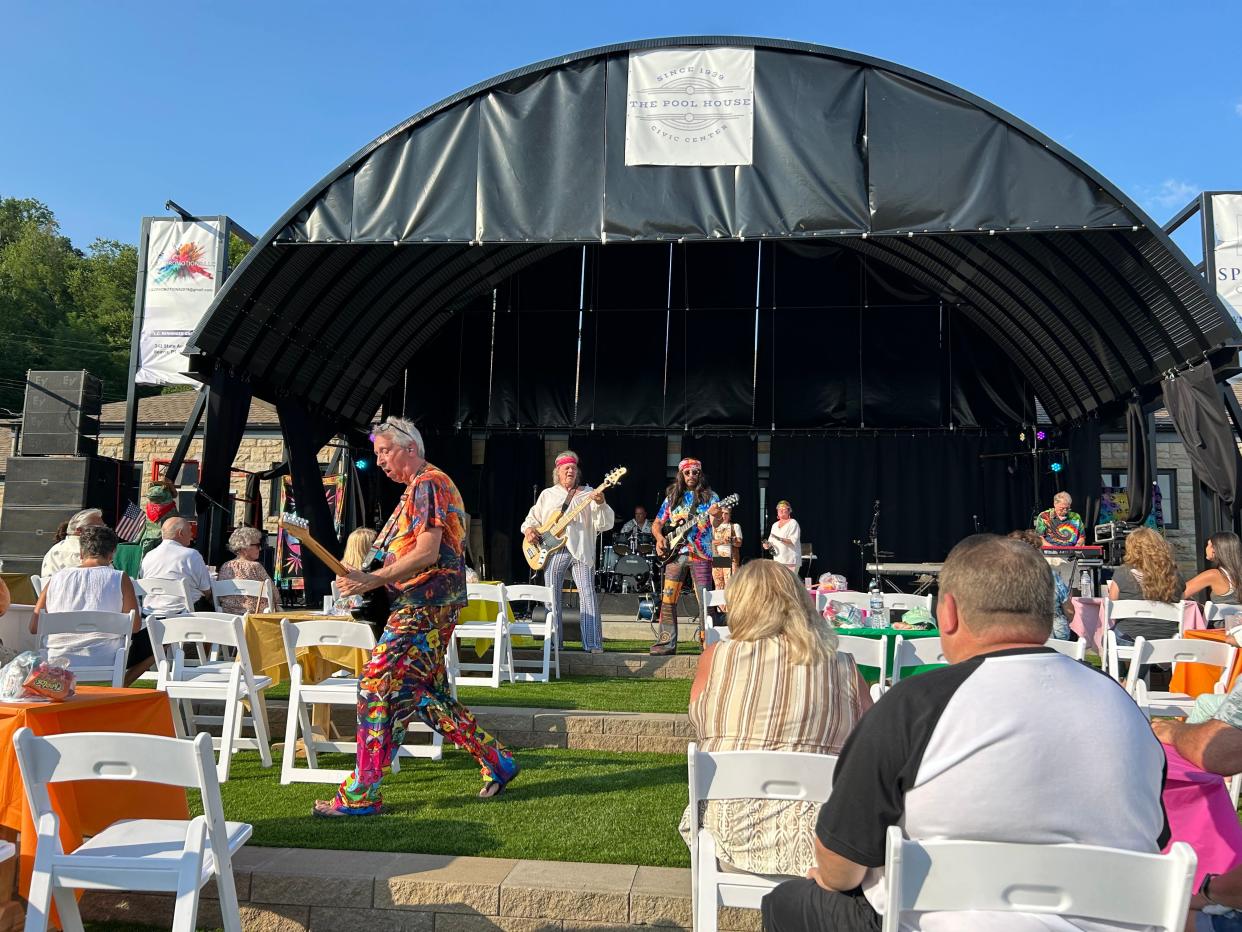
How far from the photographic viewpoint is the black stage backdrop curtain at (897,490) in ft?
48.1

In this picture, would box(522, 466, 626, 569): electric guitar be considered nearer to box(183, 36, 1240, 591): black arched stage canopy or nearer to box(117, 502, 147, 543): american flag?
box(183, 36, 1240, 591): black arched stage canopy

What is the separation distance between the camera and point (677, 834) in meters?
3.82

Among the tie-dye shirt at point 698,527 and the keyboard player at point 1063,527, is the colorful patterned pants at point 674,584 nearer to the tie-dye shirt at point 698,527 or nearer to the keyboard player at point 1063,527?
the tie-dye shirt at point 698,527

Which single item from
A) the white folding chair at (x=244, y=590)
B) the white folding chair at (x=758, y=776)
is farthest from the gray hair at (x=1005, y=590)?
the white folding chair at (x=244, y=590)

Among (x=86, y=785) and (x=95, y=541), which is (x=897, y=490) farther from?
(x=86, y=785)

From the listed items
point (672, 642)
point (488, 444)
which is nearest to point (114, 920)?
point (672, 642)

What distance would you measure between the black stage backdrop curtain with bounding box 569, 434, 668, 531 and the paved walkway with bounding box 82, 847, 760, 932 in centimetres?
1200

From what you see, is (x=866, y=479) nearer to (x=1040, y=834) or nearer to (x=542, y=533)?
(x=542, y=533)

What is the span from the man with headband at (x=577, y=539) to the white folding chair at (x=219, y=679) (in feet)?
9.81

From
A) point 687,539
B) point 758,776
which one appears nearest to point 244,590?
point 687,539

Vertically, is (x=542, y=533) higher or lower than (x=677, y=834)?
higher

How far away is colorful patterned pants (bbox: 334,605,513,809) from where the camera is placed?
→ 12.9ft

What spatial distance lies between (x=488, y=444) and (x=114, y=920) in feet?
40.6

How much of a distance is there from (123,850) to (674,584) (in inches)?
236
